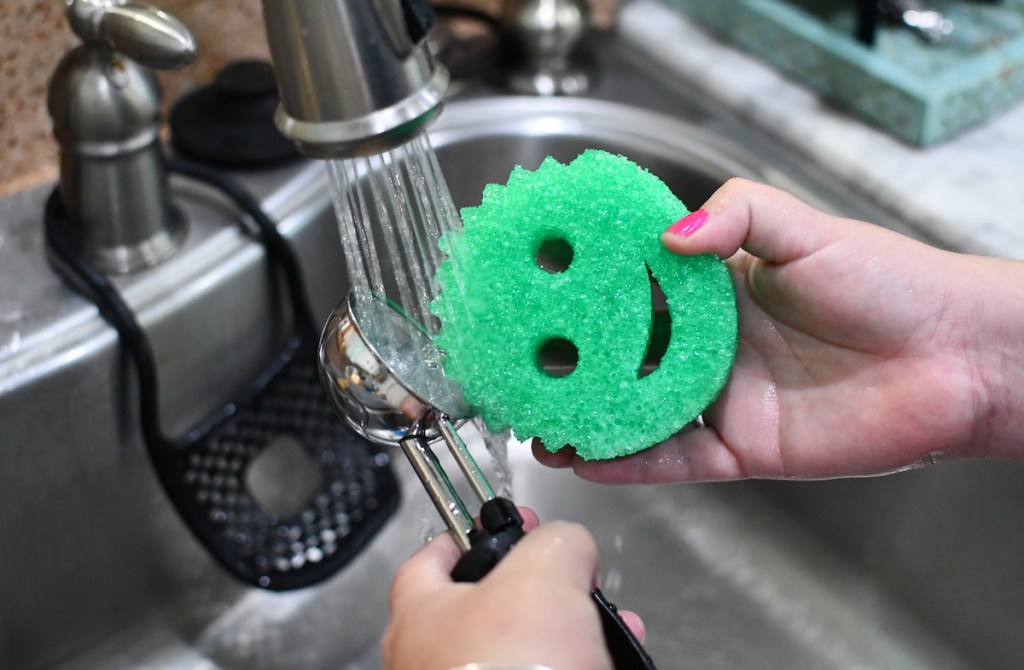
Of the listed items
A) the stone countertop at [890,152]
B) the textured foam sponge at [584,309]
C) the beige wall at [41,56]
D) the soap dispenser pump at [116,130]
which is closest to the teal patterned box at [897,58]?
the stone countertop at [890,152]

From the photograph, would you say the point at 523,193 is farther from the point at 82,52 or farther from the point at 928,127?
the point at 928,127

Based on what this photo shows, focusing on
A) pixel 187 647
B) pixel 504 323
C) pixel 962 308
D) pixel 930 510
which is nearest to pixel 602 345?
pixel 504 323

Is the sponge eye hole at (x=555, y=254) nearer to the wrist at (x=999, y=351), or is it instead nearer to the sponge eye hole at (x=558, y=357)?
the sponge eye hole at (x=558, y=357)

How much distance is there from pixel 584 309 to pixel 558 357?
7cm

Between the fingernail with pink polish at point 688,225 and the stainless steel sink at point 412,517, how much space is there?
0.82ft

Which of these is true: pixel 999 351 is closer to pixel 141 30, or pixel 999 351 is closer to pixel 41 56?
pixel 141 30

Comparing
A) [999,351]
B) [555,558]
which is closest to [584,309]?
[555,558]

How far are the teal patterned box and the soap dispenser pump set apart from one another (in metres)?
0.58

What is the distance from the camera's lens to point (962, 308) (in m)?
0.59

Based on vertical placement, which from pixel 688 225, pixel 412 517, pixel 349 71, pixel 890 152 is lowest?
pixel 412 517

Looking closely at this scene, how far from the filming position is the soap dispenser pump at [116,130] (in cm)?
56

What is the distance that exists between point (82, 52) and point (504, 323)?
0.34m

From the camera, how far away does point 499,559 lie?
463mm

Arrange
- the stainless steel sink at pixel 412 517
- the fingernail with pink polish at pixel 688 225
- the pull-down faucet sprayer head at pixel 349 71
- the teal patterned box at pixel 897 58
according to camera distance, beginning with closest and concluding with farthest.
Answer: the pull-down faucet sprayer head at pixel 349 71, the fingernail with pink polish at pixel 688 225, the stainless steel sink at pixel 412 517, the teal patterned box at pixel 897 58
